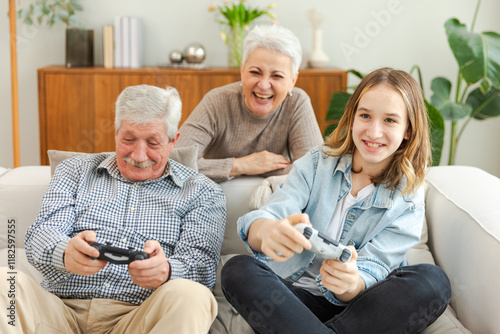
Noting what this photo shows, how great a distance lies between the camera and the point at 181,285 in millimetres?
1412

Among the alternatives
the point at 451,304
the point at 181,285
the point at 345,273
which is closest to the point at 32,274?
the point at 181,285

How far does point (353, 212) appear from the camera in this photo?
5.42ft

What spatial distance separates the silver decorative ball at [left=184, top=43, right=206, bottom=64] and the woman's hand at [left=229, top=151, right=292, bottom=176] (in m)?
1.51

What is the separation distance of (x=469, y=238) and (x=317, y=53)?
82.9 inches

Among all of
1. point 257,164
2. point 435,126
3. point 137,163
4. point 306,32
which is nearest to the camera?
point 137,163

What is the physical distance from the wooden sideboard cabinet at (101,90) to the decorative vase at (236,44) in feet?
0.27

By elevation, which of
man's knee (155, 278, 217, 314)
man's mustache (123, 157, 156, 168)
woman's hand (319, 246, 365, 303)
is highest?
man's mustache (123, 157, 156, 168)

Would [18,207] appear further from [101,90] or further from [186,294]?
[101,90]

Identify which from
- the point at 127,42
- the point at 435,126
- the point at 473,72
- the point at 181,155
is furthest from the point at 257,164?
the point at 127,42

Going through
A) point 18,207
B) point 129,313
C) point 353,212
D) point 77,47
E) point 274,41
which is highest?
point 274,41

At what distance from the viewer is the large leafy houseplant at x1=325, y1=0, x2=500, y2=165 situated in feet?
9.45

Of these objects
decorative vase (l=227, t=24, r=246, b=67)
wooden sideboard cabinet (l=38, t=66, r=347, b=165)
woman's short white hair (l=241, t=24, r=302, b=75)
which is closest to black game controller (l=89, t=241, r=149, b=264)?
woman's short white hair (l=241, t=24, r=302, b=75)

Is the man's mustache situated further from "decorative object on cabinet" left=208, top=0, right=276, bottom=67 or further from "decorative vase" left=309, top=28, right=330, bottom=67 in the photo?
"decorative vase" left=309, top=28, right=330, bottom=67

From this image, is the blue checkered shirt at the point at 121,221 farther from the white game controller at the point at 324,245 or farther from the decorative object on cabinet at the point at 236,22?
the decorative object on cabinet at the point at 236,22
